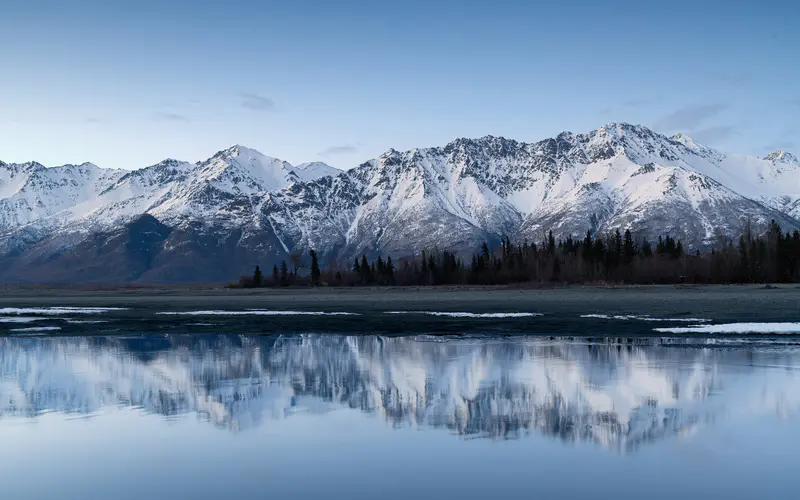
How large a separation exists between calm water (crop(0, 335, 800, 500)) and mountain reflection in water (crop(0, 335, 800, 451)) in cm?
13

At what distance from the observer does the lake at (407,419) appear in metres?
20.4

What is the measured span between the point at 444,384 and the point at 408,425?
25.9 feet

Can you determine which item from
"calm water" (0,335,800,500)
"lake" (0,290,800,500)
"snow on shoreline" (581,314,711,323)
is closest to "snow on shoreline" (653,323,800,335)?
"lake" (0,290,800,500)

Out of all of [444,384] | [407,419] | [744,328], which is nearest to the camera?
[407,419]

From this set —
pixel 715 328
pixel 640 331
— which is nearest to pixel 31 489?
pixel 640 331

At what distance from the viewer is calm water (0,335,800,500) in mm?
20281

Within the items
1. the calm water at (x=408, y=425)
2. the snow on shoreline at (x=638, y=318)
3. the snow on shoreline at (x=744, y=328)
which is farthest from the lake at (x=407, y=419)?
the snow on shoreline at (x=638, y=318)

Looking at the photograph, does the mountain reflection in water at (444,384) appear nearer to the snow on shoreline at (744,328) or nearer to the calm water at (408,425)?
the calm water at (408,425)

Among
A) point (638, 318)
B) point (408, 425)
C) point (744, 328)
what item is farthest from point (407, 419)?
point (638, 318)

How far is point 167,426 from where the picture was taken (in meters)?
26.7

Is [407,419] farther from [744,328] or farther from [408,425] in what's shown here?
[744,328]

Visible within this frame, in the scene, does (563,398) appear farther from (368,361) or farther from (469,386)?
(368,361)

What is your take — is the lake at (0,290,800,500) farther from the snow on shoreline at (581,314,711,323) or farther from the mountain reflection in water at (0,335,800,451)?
the snow on shoreline at (581,314,711,323)

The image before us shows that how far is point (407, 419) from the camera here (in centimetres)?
2759
